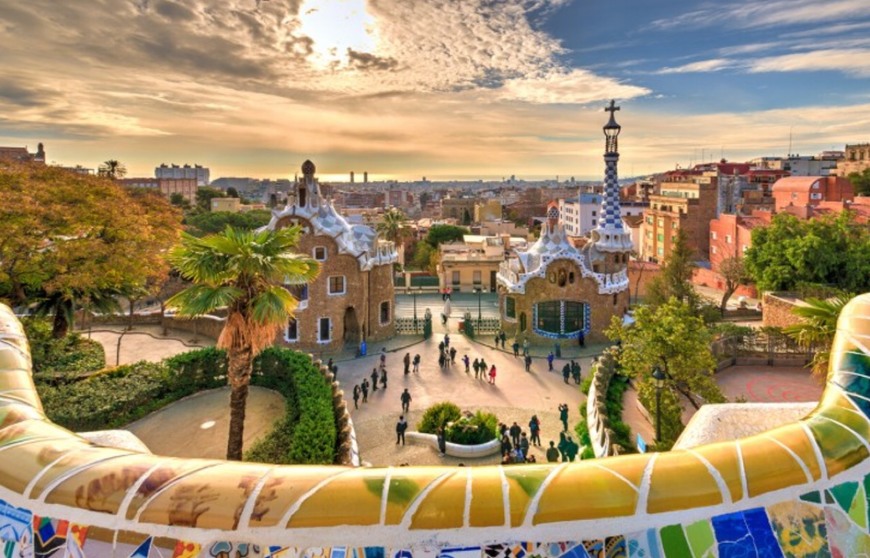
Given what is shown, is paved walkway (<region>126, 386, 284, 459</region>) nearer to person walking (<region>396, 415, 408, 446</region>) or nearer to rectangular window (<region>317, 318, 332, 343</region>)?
person walking (<region>396, 415, 408, 446</region>)

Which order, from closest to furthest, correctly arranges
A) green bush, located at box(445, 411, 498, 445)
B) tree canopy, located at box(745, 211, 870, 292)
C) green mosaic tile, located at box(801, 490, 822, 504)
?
green mosaic tile, located at box(801, 490, 822, 504)
green bush, located at box(445, 411, 498, 445)
tree canopy, located at box(745, 211, 870, 292)

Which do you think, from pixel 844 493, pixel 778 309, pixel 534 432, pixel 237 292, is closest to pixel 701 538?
pixel 844 493

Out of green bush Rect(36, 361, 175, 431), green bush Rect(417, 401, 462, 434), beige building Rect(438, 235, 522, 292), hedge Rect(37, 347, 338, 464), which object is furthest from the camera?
beige building Rect(438, 235, 522, 292)

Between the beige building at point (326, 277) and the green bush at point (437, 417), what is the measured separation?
1254 cm

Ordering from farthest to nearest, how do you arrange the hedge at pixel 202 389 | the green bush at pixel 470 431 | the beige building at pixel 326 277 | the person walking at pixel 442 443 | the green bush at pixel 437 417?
1. the beige building at pixel 326 277
2. the green bush at pixel 437 417
3. the green bush at pixel 470 431
4. the person walking at pixel 442 443
5. the hedge at pixel 202 389

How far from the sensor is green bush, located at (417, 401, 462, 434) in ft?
65.1

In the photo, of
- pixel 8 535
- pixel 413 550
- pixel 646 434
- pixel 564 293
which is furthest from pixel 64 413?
pixel 564 293

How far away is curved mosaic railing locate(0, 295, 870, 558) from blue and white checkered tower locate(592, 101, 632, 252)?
30116mm

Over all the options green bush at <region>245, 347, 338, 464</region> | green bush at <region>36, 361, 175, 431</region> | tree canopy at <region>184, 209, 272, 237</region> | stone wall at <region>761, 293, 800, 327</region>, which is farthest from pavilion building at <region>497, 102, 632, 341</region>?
tree canopy at <region>184, 209, 272, 237</region>

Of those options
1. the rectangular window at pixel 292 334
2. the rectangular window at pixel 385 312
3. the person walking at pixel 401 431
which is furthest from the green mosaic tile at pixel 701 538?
the rectangular window at pixel 385 312

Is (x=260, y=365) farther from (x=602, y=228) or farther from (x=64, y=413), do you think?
(x=602, y=228)

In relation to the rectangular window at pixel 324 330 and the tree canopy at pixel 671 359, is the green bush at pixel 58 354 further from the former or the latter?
the tree canopy at pixel 671 359

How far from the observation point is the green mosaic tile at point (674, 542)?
4332mm

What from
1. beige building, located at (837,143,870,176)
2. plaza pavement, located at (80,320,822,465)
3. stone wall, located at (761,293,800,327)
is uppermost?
beige building, located at (837,143,870,176)
